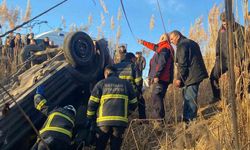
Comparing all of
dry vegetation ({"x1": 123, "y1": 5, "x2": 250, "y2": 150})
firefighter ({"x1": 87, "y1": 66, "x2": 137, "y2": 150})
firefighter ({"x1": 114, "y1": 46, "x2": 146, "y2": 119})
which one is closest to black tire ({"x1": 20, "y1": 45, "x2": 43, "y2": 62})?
firefighter ({"x1": 114, "y1": 46, "x2": 146, "y2": 119})

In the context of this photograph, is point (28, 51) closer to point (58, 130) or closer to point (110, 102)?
point (110, 102)

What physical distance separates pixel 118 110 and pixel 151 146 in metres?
0.74

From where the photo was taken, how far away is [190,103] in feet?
17.1

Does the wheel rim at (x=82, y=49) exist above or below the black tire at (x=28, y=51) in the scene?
below

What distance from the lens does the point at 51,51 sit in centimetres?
638

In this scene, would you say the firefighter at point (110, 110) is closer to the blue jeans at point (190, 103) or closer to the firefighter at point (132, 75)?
the blue jeans at point (190, 103)

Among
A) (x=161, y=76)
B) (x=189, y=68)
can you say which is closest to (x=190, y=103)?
(x=189, y=68)

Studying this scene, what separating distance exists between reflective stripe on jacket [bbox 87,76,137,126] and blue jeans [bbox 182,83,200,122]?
915 mm

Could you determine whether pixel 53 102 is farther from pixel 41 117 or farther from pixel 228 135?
pixel 228 135

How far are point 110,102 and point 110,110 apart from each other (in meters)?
0.11

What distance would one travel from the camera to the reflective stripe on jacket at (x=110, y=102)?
4.71 m

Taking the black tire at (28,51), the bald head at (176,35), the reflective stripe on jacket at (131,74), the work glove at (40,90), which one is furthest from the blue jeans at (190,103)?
the black tire at (28,51)

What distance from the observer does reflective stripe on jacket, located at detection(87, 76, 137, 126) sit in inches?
185

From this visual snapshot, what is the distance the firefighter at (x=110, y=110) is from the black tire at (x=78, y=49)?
84 centimetres
